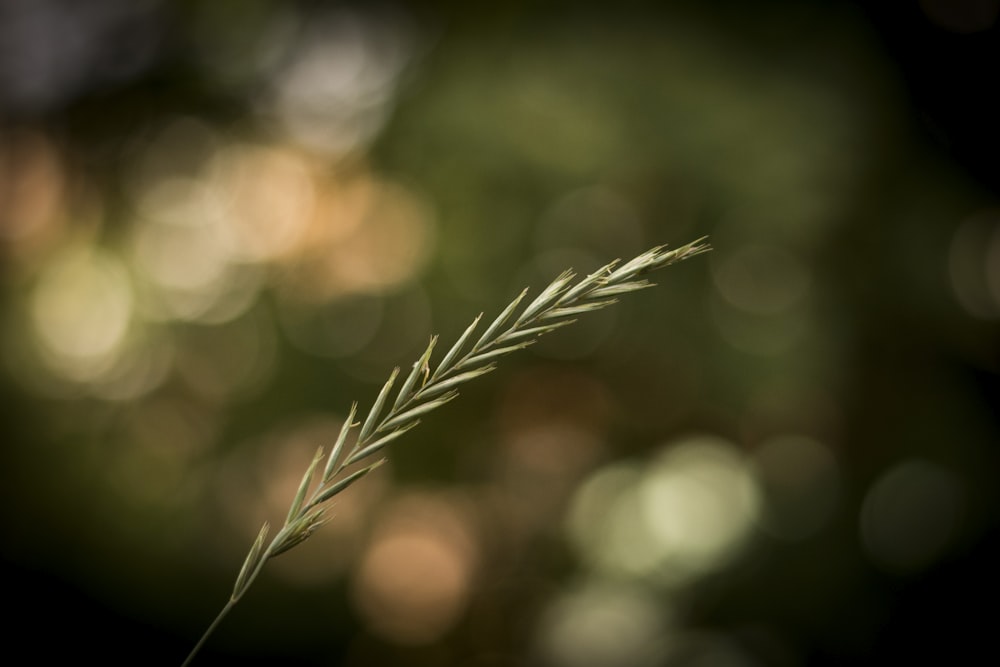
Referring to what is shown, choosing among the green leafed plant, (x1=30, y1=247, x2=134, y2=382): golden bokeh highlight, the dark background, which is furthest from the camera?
(x1=30, y1=247, x2=134, y2=382): golden bokeh highlight

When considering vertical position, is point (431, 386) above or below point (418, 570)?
above

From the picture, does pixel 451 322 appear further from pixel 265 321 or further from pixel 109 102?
pixel 109 102

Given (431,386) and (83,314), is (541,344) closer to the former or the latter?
(83,314)

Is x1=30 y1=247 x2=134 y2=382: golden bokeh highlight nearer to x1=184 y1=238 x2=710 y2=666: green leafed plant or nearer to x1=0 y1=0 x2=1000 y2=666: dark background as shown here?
x1=0 y1=0 x2=1000 y2=666: dark background

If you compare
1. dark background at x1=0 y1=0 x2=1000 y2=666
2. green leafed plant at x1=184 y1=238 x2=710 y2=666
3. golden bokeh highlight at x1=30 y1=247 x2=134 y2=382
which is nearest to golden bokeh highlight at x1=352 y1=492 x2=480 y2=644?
dark background at x1=0 y1=0 x2=1000 y2=666

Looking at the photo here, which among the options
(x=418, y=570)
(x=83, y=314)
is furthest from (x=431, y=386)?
(x=83, y=314)

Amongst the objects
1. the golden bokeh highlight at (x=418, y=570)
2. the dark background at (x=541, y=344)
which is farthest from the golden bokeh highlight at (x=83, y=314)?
the golden bokeh highlight at (x=418, y=570)

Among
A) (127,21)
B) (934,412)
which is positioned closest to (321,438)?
(127,21)

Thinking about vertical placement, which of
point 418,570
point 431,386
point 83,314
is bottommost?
point 418,570
